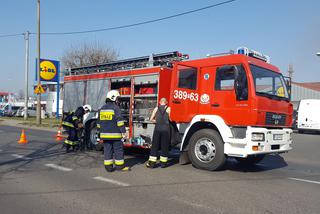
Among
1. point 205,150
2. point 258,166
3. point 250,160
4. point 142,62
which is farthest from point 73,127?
point 258,166

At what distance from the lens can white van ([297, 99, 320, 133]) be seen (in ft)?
79.9

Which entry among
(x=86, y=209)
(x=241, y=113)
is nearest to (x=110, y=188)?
(x=86, y=209)

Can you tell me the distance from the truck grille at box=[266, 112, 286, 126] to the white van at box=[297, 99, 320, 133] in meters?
18.4

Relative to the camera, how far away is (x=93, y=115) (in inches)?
430

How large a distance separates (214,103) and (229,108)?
439mm

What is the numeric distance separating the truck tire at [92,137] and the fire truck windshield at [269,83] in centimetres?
557

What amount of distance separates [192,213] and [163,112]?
363 cm

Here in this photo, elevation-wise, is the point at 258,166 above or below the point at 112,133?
below

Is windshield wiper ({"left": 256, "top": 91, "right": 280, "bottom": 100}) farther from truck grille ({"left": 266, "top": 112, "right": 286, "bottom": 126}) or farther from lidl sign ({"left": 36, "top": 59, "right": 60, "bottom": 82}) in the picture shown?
lidl sign ({"left": 36, "top": 59, "right": 60, "bottom": 82})

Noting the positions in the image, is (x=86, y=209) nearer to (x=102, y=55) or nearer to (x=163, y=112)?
(x=163, y=112)

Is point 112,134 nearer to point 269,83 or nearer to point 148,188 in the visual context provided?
point 148,188

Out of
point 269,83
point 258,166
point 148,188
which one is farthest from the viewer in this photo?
point 258,166

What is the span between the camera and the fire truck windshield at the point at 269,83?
7394 millimetres

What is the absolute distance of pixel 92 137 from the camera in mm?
10977
